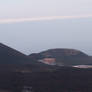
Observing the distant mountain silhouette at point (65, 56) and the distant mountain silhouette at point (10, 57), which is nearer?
the distant mountain silhouette at point (10, 57)

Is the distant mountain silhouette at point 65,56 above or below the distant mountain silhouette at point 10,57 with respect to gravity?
below

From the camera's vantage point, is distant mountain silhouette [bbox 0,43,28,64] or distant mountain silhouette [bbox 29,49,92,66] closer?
distant mountain silhouette [bbox 0,43,28,64]

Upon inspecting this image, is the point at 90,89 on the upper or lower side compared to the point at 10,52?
lower

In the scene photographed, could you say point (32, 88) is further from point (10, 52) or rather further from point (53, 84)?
point (10, 52)

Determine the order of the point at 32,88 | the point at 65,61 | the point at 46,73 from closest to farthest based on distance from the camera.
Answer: the point at 32,88 → the point at 46,73 → the point at 65,61

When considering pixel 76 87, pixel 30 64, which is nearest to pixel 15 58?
pixel 30 64

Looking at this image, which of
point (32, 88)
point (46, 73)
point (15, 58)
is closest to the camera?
point (32, 88)

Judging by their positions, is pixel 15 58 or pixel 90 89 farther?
pixel 15 58

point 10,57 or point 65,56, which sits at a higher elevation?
point 10,57

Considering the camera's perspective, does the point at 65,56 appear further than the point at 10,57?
Yes
